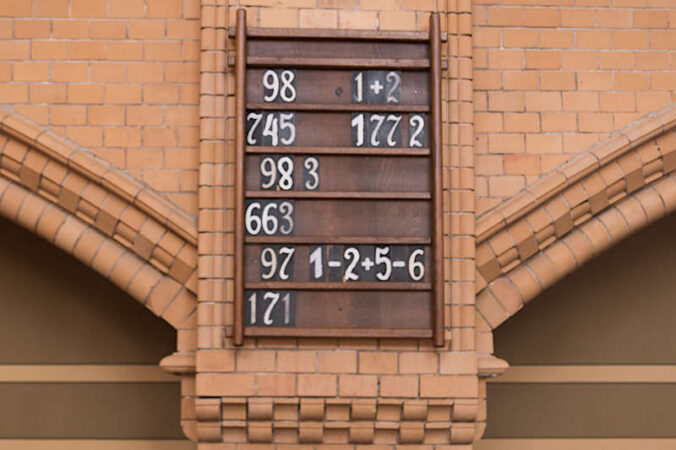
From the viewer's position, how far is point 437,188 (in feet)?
11.9

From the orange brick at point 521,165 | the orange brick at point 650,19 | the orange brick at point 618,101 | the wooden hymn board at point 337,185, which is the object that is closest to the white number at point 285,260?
the wooden hymn board at point 337,185

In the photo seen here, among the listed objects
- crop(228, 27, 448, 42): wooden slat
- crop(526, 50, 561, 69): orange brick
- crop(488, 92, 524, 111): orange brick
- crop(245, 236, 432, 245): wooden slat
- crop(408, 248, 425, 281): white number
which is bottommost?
crop(408, 248, 425, 281): white number

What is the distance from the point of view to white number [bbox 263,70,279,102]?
12.1 ft

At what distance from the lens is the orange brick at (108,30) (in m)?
3.90

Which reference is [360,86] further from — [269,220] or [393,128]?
[269,220]

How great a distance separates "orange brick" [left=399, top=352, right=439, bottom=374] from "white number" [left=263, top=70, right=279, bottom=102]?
127cm

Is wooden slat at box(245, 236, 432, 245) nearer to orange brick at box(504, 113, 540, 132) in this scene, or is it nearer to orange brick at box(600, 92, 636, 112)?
orange brick at box(504, 113, 540, 132)

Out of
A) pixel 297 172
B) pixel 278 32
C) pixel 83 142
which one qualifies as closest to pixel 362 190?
pixel 297 172

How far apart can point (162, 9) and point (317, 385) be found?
190 centimetres

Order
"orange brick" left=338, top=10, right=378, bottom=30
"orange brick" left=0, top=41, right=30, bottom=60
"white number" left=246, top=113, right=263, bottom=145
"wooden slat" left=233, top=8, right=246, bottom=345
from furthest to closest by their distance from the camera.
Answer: "orange brick" left=0, top=41, right=30, bottom=60, "orange brick" left=338, top=10, right=378, bottom=30, "white number" left=246, top=113, right=263, bottom=145, "wooden slat" left=233, top=8, right=246, bottom=345

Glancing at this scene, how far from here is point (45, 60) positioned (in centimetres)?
388

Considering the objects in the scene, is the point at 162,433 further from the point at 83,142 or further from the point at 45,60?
the point at 45,60

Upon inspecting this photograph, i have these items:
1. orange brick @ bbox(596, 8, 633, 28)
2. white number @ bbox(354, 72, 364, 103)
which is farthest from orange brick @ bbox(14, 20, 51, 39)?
orange brick @ bbox(596, 8, 633, 28)

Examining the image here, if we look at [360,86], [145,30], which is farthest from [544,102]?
[145,30]
